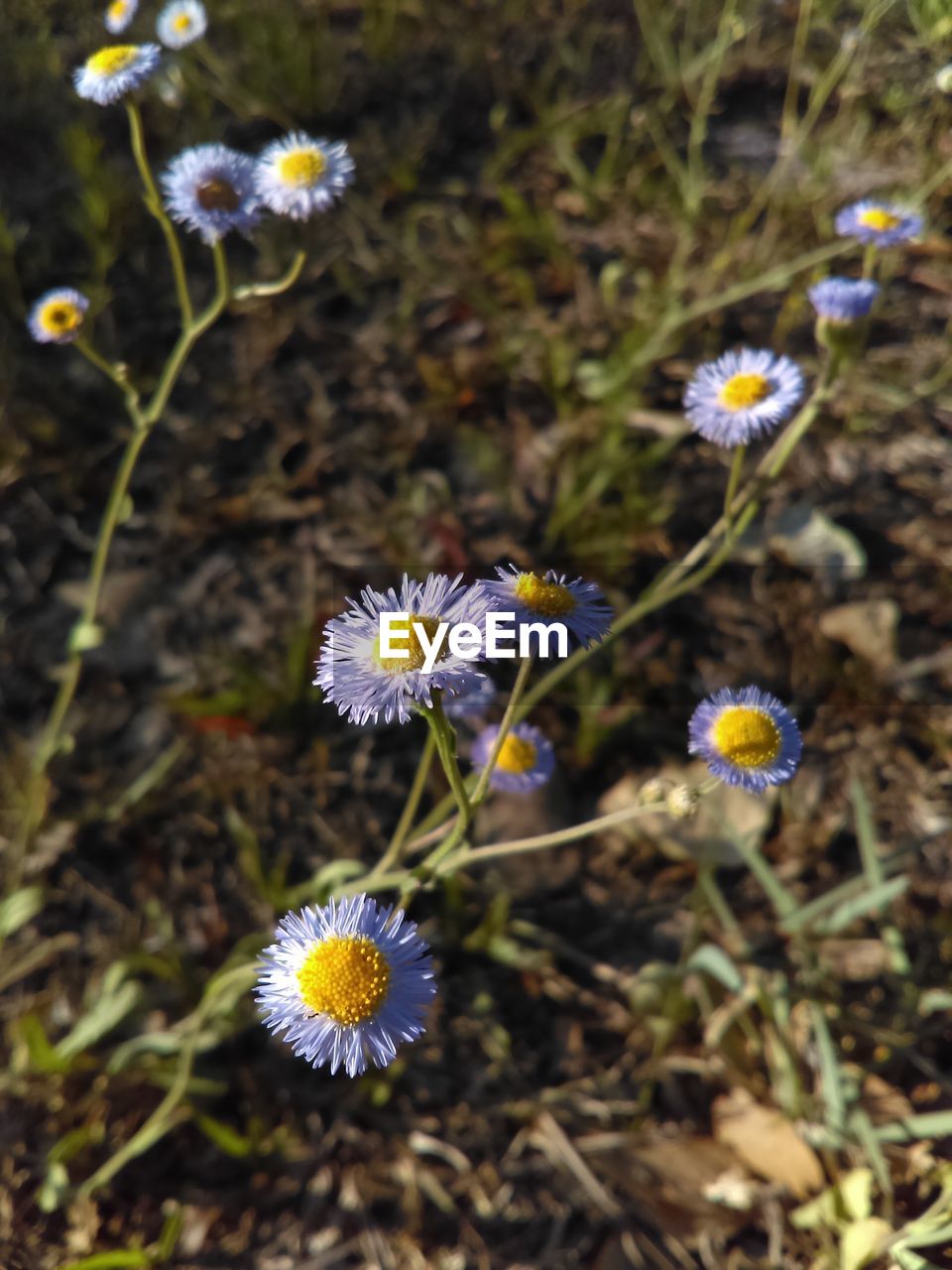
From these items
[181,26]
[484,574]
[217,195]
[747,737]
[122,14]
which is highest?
[181,26]

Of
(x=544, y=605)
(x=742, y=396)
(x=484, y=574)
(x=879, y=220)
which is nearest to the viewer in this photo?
(x=544, y=605)

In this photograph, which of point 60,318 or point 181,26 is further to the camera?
point 181,26

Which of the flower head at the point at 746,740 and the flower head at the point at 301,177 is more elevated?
the flower head at the point at 301,177

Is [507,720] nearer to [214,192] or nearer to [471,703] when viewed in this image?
[471,703]

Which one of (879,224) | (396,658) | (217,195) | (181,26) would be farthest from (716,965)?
(181,26)

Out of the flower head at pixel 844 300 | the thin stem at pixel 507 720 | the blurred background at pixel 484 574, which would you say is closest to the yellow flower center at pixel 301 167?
the blurred background at pixel 484 574

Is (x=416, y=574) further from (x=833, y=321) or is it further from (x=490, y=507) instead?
(x=833, y=321)

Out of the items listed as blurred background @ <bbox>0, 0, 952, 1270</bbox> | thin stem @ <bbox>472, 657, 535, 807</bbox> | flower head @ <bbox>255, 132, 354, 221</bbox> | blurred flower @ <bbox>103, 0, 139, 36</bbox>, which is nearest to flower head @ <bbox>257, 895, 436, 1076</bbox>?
thin stem @ <bbox>472, 657, 535, 807</bbox>

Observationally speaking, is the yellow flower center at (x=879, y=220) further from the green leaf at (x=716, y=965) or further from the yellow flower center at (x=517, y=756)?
the green leaf at (x=716, y=965)
